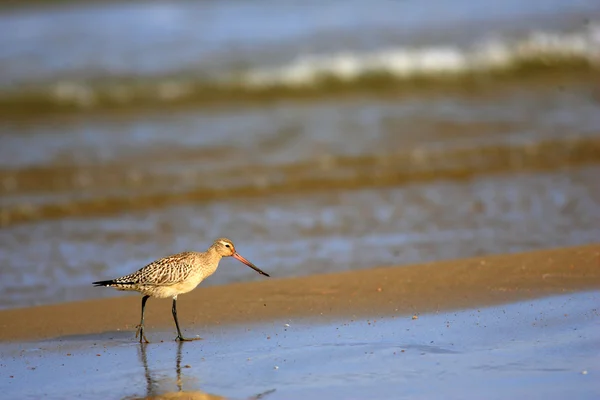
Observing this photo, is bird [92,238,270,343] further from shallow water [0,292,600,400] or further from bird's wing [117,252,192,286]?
shallow water [0,292,600,400]

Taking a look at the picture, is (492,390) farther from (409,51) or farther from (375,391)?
(409,51)

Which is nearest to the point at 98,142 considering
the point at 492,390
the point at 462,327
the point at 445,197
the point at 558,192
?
the point at 445,197

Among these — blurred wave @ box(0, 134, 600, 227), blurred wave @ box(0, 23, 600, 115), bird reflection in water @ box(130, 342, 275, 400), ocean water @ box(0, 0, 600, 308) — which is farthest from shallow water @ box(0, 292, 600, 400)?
blurred wave @ box(0, 23, 600, 115)

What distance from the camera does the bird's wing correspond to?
6520 mm

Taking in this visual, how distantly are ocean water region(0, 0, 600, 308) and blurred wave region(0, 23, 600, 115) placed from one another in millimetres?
41

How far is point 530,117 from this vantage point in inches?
544

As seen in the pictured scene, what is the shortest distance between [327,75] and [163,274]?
36.6 feet

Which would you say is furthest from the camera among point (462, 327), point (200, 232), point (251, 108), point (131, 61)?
point (131, 61)

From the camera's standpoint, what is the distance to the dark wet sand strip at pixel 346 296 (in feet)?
22.0

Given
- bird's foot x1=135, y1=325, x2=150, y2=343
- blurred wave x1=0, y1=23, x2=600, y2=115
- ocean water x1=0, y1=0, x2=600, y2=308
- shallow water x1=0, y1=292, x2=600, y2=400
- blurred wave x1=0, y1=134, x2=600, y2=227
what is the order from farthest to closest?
1. blurred wave x1=0, y1=23, x2=600, y2=115
2. blurred wave x1=0, y1=134, x2=600, y2=227
3. ocean water x1=0, y1=0, x2=600, y2=308
4. bird's foot x1=135, y1=325, x2=150, y2=343
5. shallow water x1=0, y1=292, x2=600, y2=400

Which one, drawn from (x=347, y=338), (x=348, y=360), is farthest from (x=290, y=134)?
(x=348, y=360)

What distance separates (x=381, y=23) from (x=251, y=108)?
5609 millimetres

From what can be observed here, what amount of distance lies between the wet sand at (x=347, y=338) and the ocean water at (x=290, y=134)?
2.05 feet

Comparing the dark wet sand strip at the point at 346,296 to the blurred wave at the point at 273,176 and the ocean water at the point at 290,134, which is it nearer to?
the ocean water at the point at 290,134
